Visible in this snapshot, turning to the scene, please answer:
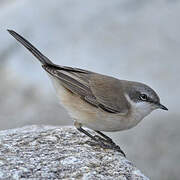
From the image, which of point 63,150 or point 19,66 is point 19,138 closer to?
point 63,150

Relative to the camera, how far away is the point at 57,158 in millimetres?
5559

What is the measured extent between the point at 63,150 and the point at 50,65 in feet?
4.29

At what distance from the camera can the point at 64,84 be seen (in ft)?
21.7

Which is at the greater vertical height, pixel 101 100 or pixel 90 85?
pixel 90 85

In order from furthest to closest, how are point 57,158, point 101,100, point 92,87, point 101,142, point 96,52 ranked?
point 96,52
point 92,87
point 101,100
point 101,142
point 57,158

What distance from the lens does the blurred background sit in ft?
33.3

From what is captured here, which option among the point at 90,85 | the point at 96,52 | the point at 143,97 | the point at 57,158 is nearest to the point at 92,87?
the point at 90,85

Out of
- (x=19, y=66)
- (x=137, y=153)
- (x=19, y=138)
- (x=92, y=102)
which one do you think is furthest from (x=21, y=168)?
(x=19, y=66)

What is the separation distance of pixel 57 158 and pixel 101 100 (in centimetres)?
124

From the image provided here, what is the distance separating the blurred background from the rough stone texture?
3480 mm

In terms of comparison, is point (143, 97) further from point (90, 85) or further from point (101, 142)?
point (101, 142)

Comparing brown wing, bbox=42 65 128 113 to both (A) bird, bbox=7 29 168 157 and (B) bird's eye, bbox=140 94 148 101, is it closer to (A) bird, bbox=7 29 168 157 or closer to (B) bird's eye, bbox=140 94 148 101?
(A) bird, bbox=7 29 168 157

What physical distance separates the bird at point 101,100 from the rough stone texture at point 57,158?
0.83ft

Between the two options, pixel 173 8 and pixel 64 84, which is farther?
pixel 173 8
